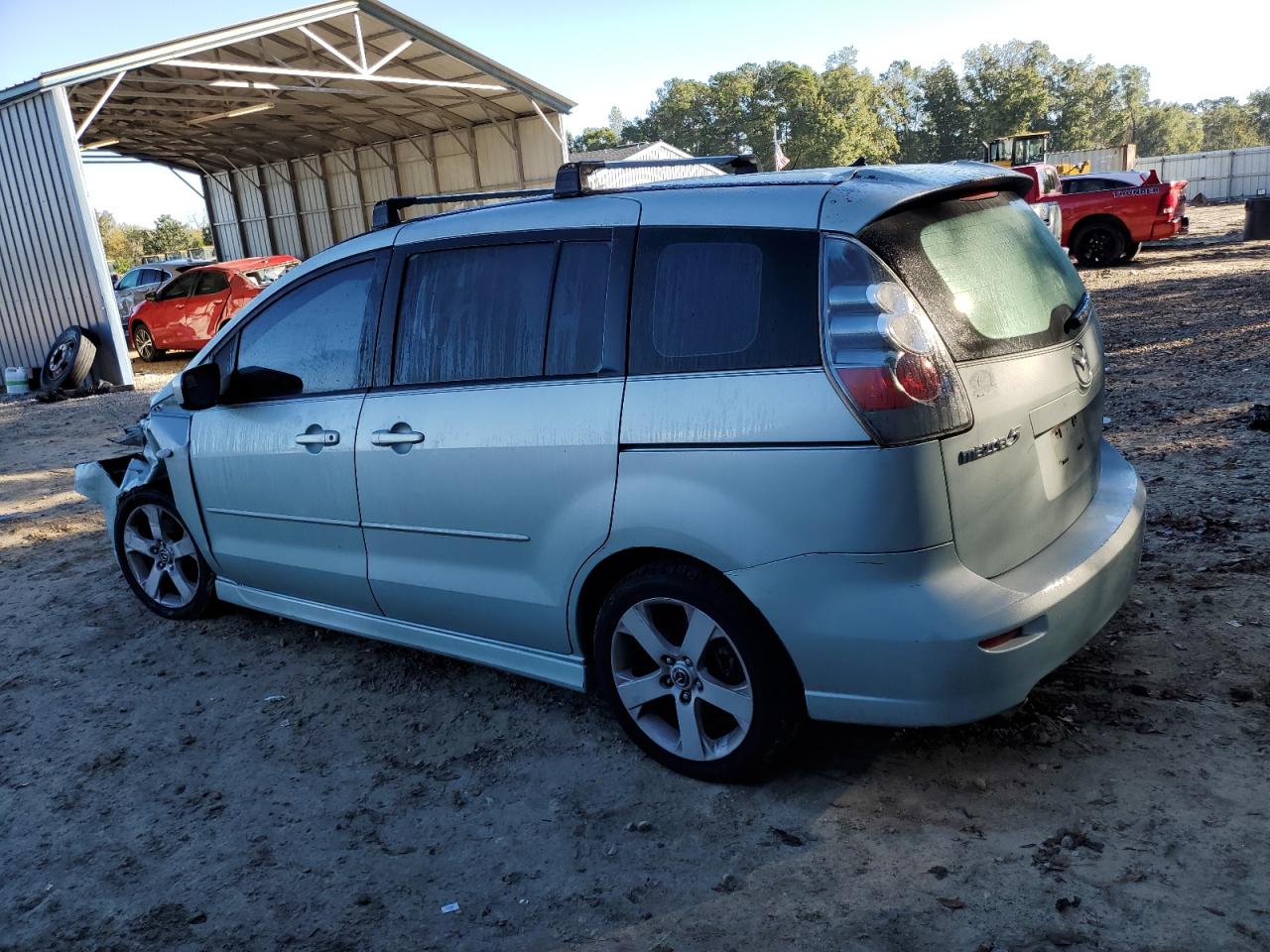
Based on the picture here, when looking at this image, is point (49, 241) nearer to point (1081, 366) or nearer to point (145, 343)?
point (145, 343)

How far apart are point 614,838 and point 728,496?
1.08 m

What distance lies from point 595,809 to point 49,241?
51.1 feet

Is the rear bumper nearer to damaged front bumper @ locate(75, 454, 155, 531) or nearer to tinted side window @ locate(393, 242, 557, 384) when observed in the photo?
tinted side window @ locate(393, 242, 557, 384)

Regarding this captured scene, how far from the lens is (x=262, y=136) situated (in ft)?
96.3

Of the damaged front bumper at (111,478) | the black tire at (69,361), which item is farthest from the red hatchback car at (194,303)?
the damaged front bumper at (111,478)

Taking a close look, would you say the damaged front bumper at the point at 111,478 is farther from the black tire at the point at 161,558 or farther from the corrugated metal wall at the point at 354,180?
the corrugated metal wall at the point at 354,180

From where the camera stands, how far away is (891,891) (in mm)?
2543

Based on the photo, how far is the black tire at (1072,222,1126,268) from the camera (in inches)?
703

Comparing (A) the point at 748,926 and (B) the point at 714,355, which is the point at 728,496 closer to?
(B) the point at 714,355

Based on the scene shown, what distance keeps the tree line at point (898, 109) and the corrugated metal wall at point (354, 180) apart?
54.9 metres

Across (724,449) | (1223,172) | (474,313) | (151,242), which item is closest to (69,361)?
(474,313)

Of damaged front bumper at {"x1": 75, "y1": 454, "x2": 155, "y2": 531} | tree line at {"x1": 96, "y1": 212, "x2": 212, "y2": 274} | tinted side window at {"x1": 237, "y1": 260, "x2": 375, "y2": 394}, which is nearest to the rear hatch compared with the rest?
tinted side window at {"x1": 237, "y1": 260, "x2": 375, "y2": 394}

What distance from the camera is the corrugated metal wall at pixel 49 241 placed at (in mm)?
14383

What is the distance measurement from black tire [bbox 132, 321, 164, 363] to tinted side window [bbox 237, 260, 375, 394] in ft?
50.4
